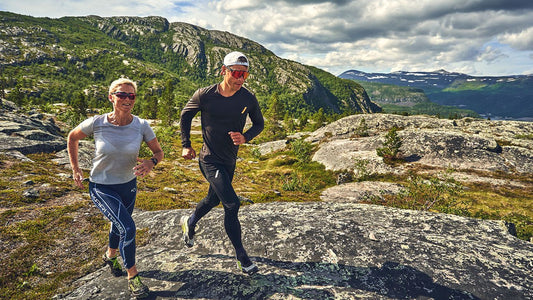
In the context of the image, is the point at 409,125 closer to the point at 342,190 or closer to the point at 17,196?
the point at 342,190

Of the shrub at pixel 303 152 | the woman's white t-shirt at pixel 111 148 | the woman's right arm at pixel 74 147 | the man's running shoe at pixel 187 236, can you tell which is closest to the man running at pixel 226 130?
the woman's white t-shirt at pixel 111 148

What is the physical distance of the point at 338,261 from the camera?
554cm

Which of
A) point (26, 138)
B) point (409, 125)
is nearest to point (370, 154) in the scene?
point (409, 125)

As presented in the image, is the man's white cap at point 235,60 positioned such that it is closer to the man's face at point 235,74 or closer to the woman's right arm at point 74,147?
the man's face at point 235,74

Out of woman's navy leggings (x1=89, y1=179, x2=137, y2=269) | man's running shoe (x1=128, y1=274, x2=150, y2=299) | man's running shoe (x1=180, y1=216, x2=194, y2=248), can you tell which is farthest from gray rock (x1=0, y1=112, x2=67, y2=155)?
man's running shoe (x1=128, y1=274, x2=150, y2=299)

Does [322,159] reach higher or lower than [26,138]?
lower

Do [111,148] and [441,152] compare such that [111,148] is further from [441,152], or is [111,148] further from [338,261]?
[441,152]

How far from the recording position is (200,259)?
5676 mm

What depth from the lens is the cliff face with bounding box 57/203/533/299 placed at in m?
4.61

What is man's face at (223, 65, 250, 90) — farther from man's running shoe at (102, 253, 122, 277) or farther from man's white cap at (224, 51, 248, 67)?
man's running shoe at (102, 253, 122, 277)

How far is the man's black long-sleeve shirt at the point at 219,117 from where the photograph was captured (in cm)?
509

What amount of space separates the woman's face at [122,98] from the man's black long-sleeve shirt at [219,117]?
1141mm

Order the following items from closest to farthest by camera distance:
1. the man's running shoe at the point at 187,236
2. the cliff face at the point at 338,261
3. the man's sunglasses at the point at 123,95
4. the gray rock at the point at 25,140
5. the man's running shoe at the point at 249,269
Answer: the man's sunglasses at the point at 123,95, the cliff face at the point at 338,261, the man's running shoe at the point at 249,269, the man's running shoe at the point at 187,236, the gray rock at the point at 25,140

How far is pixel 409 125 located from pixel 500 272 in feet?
208
